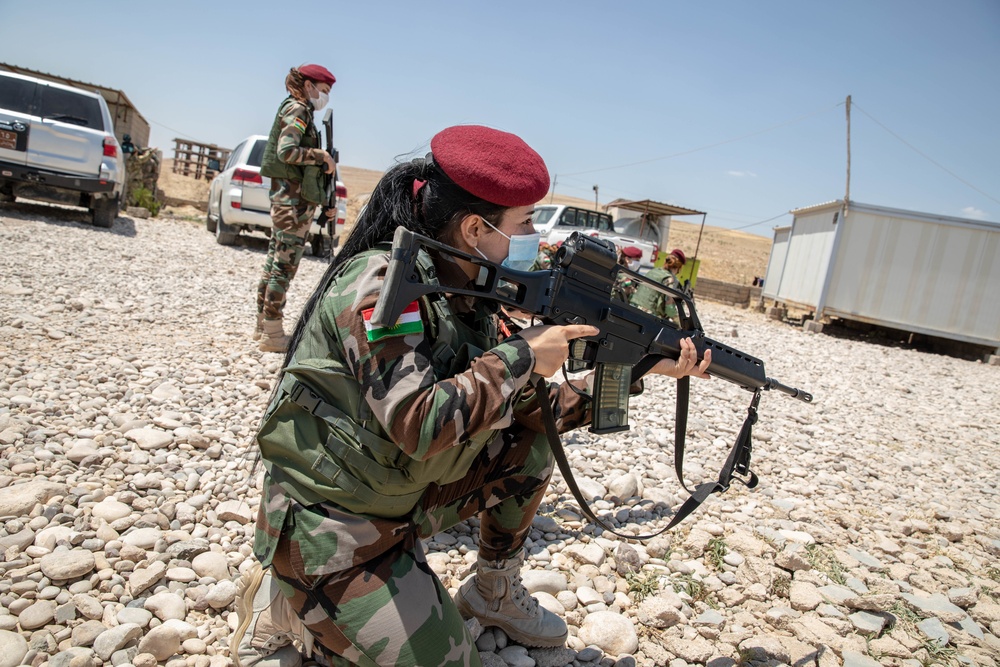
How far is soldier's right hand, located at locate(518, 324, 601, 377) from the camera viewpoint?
1.72 m

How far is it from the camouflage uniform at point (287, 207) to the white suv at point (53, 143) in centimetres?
539

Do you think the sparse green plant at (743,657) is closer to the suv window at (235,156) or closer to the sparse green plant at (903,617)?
the sparse green plant at (903,617)

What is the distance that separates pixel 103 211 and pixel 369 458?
9.72m

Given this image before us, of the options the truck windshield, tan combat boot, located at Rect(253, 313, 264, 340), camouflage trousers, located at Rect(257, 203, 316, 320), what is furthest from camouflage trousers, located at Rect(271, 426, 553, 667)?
the truck windshield

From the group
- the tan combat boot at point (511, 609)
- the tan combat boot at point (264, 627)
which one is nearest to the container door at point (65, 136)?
the tan combat boot at point (264, 627)

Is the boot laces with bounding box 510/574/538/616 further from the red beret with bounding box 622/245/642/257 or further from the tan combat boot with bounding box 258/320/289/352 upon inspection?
the red beret with bounding box 622/245/642/257

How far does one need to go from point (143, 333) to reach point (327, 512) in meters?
3.86

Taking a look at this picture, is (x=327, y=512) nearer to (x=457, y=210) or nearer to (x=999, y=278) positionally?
(x=457, y=210)

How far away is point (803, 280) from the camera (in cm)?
1345

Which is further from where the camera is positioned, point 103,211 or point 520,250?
point 103,211

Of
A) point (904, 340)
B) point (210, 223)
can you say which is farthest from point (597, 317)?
point (904, 340)

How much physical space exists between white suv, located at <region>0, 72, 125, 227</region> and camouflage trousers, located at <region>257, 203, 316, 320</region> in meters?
5.45

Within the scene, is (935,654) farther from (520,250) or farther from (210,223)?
(210,223)

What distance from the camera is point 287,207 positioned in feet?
15.2
